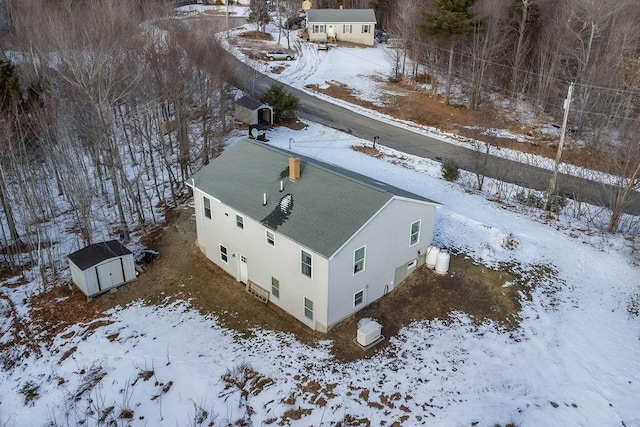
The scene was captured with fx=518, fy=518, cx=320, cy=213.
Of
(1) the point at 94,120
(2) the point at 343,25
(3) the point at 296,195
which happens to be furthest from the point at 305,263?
(2) the point at 343,25

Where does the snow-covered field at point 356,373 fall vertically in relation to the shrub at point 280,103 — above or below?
below

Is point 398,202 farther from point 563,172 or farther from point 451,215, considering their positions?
point 563,172

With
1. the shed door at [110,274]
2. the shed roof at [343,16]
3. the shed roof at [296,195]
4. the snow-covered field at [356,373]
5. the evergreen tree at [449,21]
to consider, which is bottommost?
the snow-covered field at [356,373]

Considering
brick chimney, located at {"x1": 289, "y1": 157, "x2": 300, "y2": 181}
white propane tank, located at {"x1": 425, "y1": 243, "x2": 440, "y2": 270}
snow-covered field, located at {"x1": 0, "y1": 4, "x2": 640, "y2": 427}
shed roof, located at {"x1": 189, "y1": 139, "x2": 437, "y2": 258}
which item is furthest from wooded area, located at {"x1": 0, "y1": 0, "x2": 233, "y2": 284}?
white propane tank, located at {"x1": 425, "y1": 243, "x2": 440, "y2": 270}

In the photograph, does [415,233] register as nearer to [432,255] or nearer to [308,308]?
[432,255]

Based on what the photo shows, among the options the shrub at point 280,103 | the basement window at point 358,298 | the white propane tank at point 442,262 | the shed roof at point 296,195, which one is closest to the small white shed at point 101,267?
the shed roof at point 296,195

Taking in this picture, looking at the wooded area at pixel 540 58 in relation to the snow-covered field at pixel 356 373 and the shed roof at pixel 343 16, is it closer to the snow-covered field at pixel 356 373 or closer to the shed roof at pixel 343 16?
the shed roof at pixel 343 16

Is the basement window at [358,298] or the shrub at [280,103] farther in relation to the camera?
the shrub at [280,103]

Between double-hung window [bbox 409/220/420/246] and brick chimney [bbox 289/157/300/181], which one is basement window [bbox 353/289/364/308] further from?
brick chimney [bbox 289/157/300/181]

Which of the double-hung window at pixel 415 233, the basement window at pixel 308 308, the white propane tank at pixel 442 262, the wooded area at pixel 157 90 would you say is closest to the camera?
the basement window at pixel 308 308
